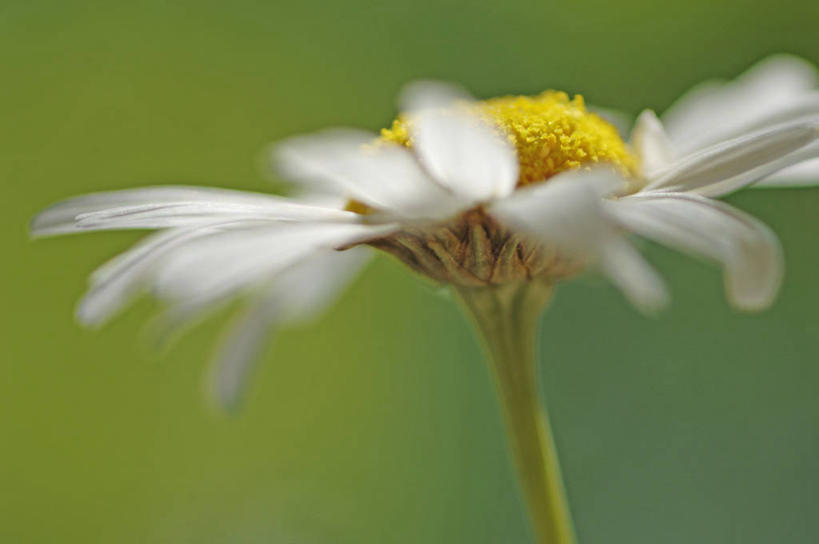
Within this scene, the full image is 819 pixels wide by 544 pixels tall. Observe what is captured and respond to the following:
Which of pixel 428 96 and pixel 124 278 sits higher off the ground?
pixel 428 96

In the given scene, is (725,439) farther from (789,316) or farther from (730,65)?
(730,65)

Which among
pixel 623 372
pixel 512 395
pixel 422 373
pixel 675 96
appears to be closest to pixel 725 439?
pixel 623 372

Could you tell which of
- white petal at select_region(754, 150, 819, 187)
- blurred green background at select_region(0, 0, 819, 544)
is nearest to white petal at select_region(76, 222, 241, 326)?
white petal at select_region(754, 150, 819, 187)

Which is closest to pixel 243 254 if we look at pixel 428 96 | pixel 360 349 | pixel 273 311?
pixel 273 311

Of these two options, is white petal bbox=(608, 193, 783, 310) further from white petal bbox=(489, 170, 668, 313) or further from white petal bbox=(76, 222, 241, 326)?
white petal bbox=(76, 222, 241, 326)

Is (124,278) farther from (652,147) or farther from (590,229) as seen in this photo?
(652,147)

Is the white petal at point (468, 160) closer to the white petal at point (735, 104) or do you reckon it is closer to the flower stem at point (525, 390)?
Answer: the flower stem at point (525, 390)
